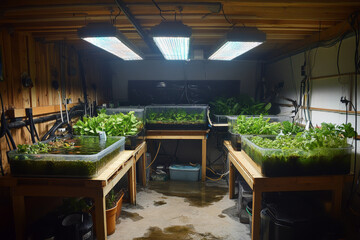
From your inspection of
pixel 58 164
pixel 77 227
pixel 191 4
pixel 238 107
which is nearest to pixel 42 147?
pixel 58 164

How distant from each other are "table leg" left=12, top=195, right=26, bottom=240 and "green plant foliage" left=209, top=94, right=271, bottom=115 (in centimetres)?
399

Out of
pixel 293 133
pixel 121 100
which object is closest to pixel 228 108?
pixel 293 133

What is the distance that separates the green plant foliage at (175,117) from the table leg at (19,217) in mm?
2702

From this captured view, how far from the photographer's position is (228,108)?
5.44 meters

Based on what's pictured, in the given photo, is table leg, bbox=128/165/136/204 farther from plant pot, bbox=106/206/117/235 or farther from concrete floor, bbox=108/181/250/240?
plant pot, bbox=106/206/117/235

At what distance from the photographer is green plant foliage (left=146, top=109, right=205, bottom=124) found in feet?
16.0

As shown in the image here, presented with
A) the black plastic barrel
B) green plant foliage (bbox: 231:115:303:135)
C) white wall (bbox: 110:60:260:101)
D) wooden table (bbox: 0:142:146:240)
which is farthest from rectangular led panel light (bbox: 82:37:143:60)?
white wall (bbox: 110:60:260:101)

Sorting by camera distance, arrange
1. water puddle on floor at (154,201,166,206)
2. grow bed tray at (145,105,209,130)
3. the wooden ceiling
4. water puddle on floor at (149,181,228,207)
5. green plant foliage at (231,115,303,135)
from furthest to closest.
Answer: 1. grow bed tray at (145,105,209,130)
2. water puddle on floor at (149,181,228,207)
3. water puddle on floor at (154,201,166,206)
4. green plant foliage at (231,115,303,135)
5. the wooden ceiling

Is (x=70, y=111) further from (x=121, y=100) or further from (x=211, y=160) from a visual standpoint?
(x=211, y=160)

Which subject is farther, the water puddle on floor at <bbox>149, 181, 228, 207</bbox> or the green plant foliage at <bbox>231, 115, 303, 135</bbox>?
the water puddle on floor at <bbox>149, 181, 228, 207</bbox>

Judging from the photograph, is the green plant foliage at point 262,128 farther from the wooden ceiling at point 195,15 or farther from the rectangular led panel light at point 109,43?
the rectangular led panel light at point 109,43

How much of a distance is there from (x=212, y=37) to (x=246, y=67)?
103 inches

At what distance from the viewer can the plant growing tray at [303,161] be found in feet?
8.11

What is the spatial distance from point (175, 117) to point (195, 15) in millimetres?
2458
